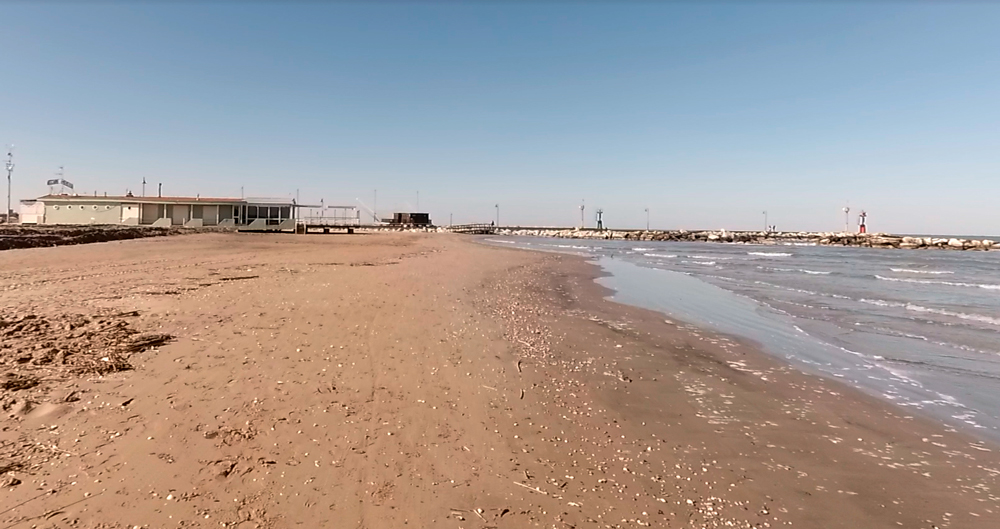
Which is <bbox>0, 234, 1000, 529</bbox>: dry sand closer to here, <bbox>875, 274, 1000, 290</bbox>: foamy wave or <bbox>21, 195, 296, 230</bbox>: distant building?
<bbox>875, 274, 1000, 290</bbox>: foamy wave

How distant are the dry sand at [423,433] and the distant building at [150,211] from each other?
1661 inches

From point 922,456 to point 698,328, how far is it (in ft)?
16.7

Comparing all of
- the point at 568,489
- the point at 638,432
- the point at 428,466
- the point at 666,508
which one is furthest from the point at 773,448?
the point at 428,466

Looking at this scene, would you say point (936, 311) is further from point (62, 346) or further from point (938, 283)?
point (62, 346)

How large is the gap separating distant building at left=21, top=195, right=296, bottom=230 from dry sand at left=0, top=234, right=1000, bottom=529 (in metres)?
42.2

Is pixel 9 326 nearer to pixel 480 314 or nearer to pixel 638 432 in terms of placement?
pixel 480 314

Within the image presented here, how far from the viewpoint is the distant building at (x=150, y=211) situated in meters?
42.2

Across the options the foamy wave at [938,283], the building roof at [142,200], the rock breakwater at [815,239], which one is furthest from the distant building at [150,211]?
the rock breakwater at [815,239]

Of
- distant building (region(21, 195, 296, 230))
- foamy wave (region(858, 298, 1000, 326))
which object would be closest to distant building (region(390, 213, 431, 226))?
distant building (region(21, 195, 296, 230))

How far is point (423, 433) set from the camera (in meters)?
3.82

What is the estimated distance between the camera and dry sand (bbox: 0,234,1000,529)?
288cm

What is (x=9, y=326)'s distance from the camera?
5.69 meters

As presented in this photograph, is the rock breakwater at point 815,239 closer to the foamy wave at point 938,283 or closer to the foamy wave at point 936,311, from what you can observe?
the foamy wave at point 938,283

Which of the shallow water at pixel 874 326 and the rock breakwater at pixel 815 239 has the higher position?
the rock breakwater at pixel 815 239
